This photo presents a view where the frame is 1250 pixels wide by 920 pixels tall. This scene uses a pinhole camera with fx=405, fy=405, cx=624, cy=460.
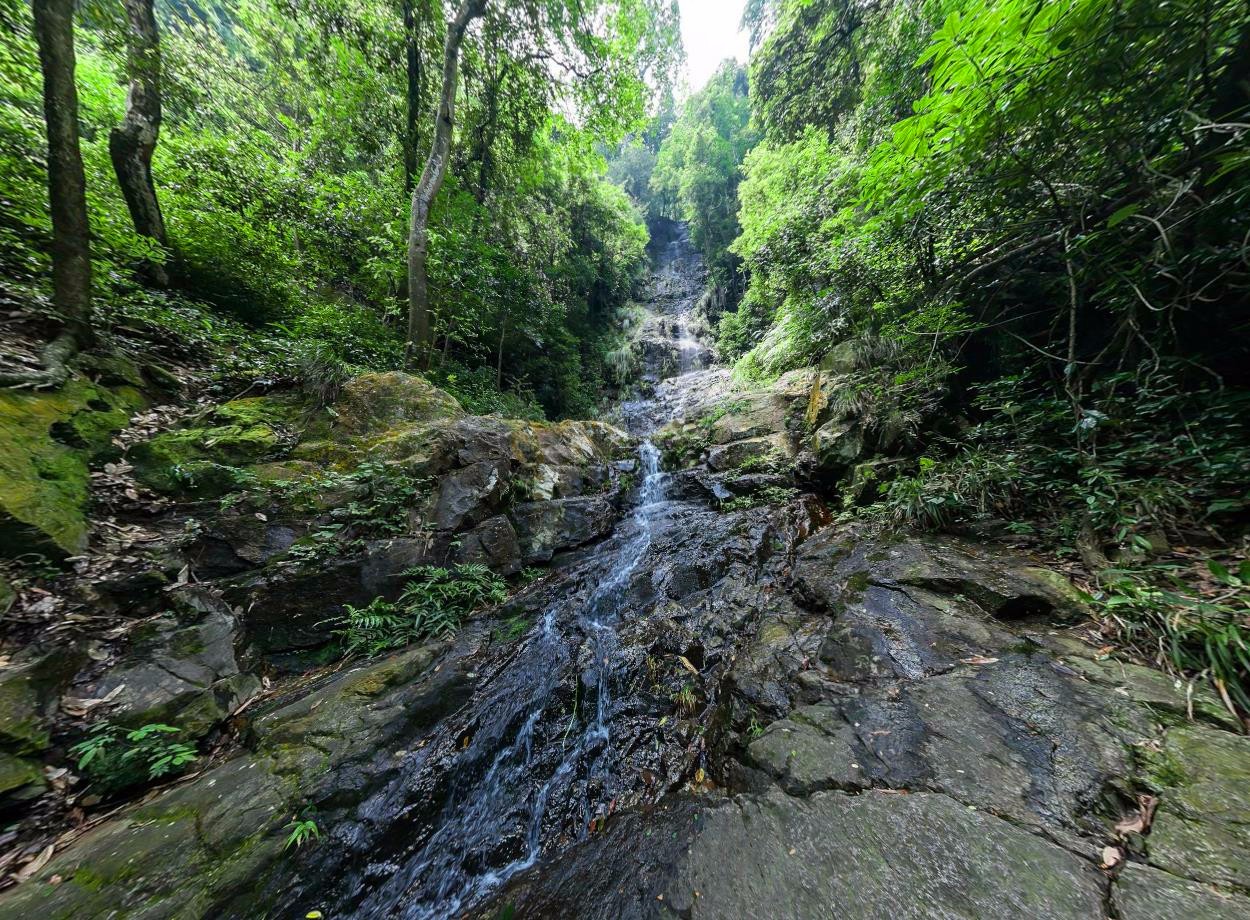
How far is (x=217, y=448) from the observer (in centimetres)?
423

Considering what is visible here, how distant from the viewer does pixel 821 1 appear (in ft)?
28.8

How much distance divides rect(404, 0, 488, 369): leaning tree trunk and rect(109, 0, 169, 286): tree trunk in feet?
10.2

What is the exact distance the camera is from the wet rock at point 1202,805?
1481mm

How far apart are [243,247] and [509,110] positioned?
7868 millimetres

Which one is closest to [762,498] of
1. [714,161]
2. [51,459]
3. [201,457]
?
[201,457]

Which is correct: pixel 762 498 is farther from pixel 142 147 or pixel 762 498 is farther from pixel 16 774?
pixel 142 147

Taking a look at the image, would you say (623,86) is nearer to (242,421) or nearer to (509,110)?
(509,110)

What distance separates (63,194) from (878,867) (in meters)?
7.55

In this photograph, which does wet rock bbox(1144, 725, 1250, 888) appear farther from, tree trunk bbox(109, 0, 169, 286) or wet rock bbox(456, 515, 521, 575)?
tree trunk bbox(109, 0, 169, 286)

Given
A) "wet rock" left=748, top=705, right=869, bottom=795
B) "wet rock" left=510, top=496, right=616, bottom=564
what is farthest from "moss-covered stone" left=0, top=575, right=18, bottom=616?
"wet rock" left=748, top=705, right=869, bottom=795

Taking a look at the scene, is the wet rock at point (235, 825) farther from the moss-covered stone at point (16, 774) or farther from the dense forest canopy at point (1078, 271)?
the dense forest canopy at point (1078, 271)

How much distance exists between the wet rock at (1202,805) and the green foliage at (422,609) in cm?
481

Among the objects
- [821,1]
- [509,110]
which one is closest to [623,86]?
[509,110]

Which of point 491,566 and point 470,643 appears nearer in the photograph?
point 470,643
